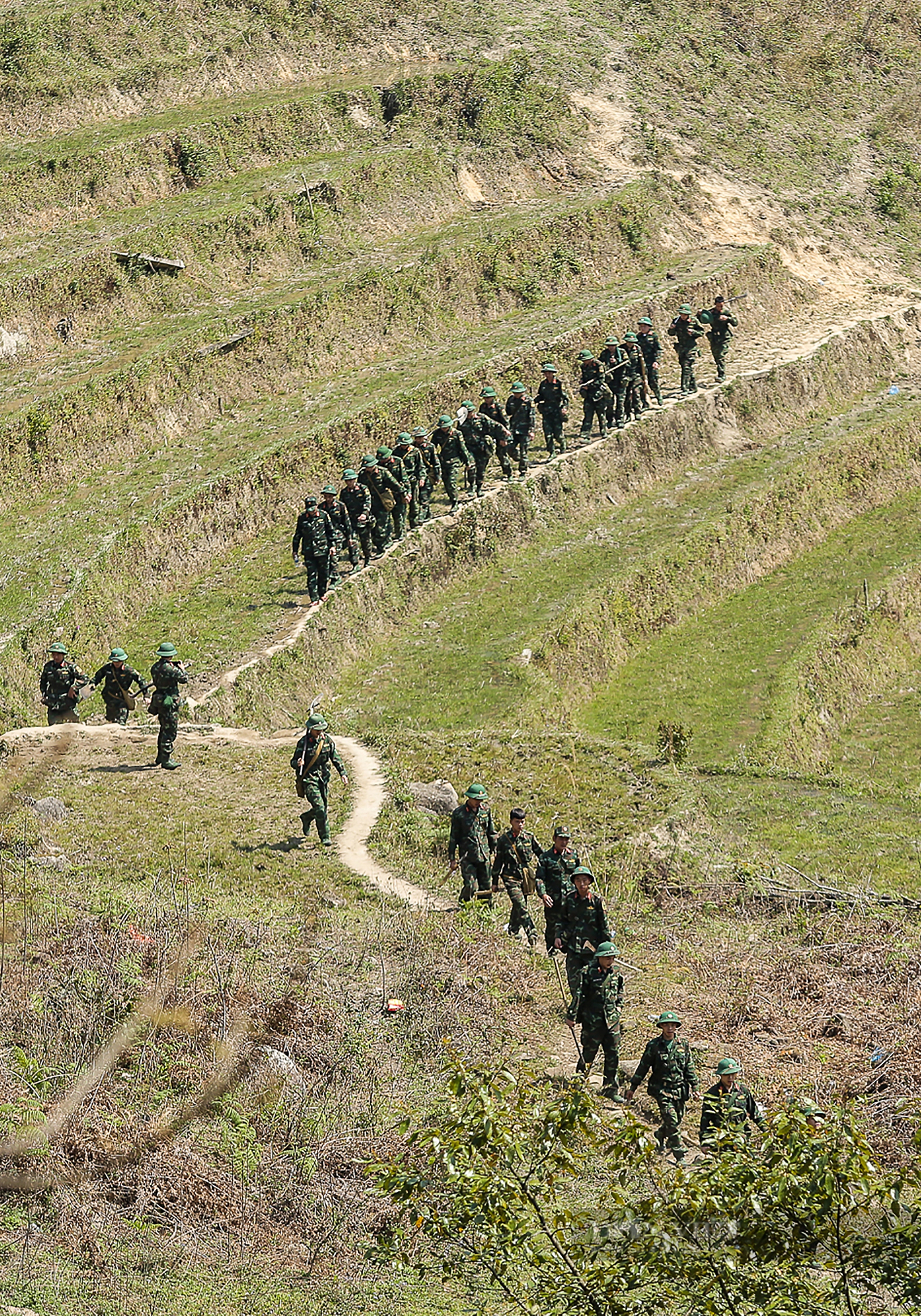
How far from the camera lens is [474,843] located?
68.9 feet

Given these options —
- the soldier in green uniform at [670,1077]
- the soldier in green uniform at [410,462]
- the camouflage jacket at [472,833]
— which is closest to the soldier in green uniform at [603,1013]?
the soldier in green uniform at [670,1077]

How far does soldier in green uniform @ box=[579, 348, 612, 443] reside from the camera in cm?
4091

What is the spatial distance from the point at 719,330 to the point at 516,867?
28.0 m

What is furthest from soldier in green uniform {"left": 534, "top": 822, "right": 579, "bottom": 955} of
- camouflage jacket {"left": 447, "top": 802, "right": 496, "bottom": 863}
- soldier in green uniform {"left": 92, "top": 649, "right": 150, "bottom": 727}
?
soldier in green uniform {"left": 92, "top": 649, "right": 150, "bottom": 727}

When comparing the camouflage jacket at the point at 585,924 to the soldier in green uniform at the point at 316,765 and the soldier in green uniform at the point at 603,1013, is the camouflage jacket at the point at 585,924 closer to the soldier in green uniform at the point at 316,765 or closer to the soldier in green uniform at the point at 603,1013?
the soldier in green uniform at the point at 603,1013

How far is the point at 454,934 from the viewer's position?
66.1ft

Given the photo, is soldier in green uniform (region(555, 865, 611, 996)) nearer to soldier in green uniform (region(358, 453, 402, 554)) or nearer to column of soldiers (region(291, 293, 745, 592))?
column of soldiers (region(291, 293, 745, 592))

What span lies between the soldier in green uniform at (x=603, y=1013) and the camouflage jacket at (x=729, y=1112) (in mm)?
1152

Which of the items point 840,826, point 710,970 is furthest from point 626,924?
point 840,826

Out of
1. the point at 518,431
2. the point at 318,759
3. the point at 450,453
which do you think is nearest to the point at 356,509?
the point at 450,453

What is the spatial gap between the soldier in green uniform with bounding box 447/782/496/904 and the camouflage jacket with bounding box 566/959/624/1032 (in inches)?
166

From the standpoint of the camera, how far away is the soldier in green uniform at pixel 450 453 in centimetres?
3681

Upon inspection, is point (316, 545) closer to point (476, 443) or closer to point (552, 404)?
point (476, 443)

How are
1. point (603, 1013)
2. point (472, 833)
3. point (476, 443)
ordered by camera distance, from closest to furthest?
1. point (603, 1013)
2. point (472, 833)
3. point (476, 443)
